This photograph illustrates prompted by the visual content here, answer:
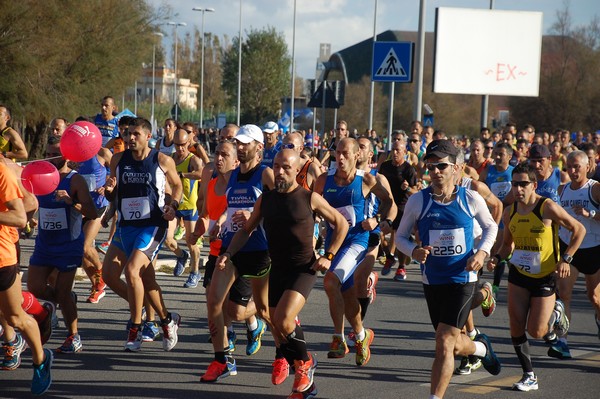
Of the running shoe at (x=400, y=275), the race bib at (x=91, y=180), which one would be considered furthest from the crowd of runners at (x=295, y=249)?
the running shoe at (x=400, y=275)

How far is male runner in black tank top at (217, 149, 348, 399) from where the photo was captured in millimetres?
6738

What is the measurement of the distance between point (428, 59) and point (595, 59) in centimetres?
2987

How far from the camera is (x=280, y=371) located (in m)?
7.01

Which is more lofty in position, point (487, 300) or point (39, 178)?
point (39, 178)

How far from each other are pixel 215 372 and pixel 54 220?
2280 millimetres

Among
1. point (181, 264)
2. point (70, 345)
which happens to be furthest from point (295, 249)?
point (181, 264)

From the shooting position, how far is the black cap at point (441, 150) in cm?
636

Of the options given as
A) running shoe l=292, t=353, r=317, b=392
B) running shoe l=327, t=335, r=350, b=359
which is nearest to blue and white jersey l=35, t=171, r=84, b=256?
running shoe l=327, t=335, r=350, b=359

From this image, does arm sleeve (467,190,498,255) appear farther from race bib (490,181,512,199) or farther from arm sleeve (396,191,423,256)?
race bib (490,181,512,199)

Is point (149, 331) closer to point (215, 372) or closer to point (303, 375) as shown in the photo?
point (215, 372)

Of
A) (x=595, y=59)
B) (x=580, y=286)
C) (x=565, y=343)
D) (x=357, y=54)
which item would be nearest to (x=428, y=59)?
(x=357, y=54)

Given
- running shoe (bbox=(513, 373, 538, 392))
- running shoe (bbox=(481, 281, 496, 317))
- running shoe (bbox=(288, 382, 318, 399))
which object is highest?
running shoe (bbox=(481, 281, 496, 317))

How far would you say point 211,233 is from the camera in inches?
307

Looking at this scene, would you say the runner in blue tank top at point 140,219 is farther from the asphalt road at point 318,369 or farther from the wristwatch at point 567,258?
the wristwatch at point 567,258
